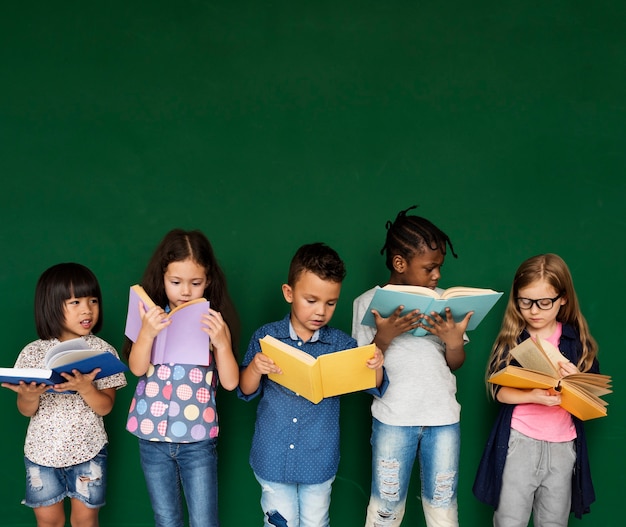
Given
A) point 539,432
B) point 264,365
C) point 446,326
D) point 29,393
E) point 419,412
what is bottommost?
point 539,432

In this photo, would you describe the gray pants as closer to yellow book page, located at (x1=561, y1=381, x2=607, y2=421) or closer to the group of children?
the group of children

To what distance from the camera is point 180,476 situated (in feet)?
7.45

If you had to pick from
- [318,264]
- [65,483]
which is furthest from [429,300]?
[65,483]


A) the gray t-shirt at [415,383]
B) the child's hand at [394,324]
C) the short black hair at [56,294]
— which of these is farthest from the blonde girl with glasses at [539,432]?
the short black hair at [56,294]

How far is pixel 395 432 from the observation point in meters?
2.26

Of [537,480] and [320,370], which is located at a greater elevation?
[320,370]

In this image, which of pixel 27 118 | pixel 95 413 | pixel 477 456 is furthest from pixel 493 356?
pixel 27 118

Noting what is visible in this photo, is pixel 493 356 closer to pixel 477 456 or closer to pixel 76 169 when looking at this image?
pixel 477 456

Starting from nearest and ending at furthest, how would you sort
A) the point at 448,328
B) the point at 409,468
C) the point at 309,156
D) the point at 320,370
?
1. the point at 320,370
2. the point at 448,328
3. the point at 409,468
4. the point at 309,156

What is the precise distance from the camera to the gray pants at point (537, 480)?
91.1 inches

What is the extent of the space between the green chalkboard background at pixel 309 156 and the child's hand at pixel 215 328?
62 cm

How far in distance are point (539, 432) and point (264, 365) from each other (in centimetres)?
105

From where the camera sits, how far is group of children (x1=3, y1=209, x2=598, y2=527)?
84.9 inches

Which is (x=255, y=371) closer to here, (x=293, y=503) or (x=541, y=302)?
(x=293, y=503)
